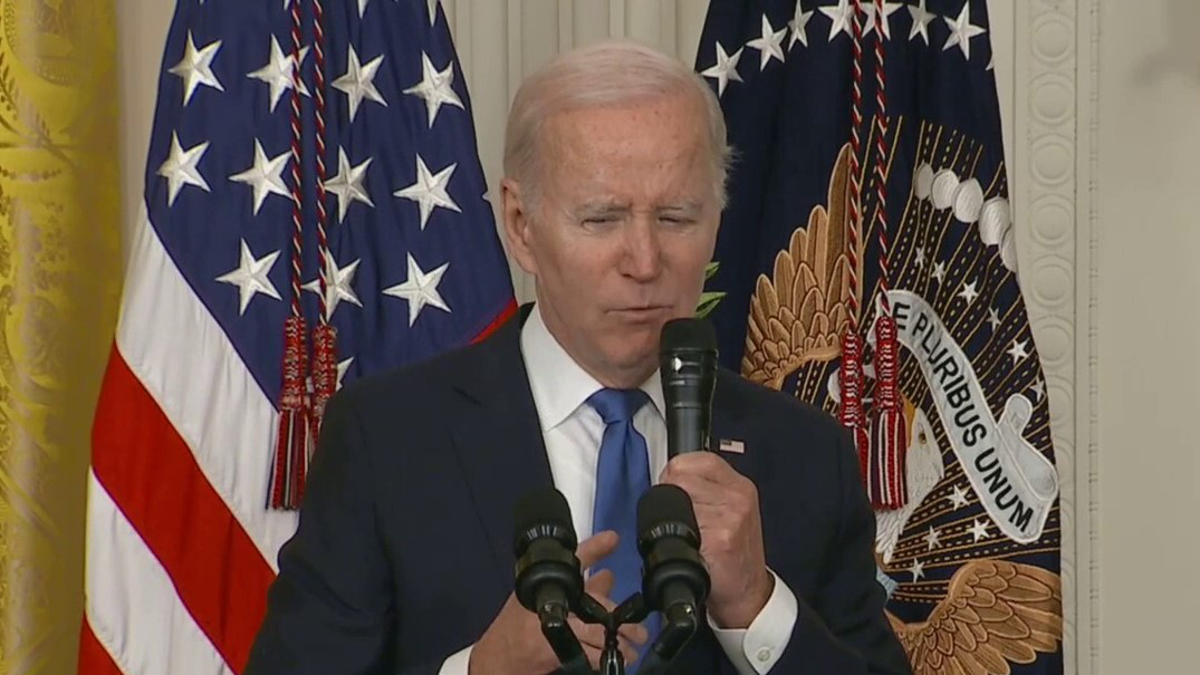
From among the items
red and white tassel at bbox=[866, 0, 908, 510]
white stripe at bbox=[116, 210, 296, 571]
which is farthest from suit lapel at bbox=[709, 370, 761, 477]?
white stripe at bbox=[116, 210, 296, 571]

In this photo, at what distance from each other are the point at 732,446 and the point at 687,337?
0.46 m

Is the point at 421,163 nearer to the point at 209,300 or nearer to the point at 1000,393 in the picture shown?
the point at 209,300

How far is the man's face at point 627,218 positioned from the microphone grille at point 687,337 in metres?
0.28

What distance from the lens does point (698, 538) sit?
143cm

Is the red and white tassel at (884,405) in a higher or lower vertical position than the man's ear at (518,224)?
lower

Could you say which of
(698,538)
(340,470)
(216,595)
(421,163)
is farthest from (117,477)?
(698,538)

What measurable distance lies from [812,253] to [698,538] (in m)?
1.70

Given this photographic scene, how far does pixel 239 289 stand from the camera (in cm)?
296

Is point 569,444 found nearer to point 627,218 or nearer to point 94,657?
point 627,218

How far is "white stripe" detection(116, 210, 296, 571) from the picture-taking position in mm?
2939

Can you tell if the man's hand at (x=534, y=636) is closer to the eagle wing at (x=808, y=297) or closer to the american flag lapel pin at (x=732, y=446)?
the american flag lapel pin at (x=732, y=446)

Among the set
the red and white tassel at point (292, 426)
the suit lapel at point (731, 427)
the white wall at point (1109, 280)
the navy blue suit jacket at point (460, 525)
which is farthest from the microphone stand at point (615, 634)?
the white wall at point (1109, 280)

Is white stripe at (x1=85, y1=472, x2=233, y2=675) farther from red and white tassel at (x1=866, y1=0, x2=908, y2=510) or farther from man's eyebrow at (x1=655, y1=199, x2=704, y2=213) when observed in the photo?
man's eyebrow at (x1=655, y1=199, x2=704, y2=213)

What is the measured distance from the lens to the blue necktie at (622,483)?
1.96 m
